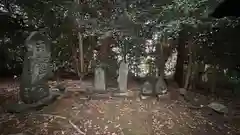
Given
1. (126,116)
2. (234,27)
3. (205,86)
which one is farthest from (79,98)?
(234,27)

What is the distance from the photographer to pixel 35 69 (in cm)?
128

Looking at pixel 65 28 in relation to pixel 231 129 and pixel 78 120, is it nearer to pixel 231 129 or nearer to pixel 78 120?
pixel 78 120

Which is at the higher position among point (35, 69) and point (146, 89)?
point (35, 69)

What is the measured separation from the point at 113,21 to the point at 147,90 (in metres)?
0.38

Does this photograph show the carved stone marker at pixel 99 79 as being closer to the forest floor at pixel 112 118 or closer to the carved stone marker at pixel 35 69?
the forest floor at pixel 112 118

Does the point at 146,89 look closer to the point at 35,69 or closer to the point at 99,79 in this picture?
the point at 99,79

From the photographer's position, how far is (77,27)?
1268 mm

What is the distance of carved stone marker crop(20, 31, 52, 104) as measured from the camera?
4.12ft

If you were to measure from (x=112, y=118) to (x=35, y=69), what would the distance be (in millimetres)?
447

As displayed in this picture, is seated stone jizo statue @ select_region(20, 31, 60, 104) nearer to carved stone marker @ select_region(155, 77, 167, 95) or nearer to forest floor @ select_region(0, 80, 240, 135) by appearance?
forest floor @ select_region(0, 80, 240, 135)

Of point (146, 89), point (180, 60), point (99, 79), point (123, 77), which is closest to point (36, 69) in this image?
point (99, 79)

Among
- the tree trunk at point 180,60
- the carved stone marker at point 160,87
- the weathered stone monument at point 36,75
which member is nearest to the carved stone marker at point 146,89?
the carved stone marker at point 160,87

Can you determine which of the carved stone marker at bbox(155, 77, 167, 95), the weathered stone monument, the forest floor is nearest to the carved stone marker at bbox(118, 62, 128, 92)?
the forest floor

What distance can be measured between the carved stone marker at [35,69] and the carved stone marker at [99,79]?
228 millimetres
